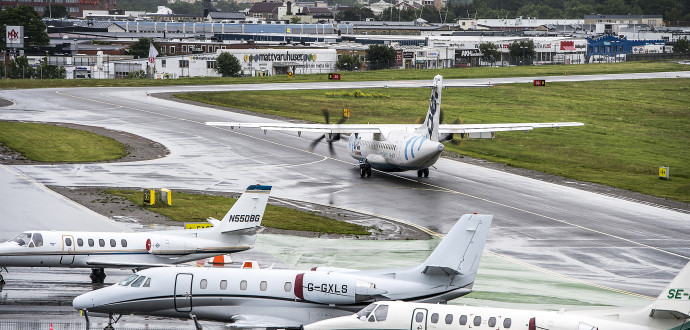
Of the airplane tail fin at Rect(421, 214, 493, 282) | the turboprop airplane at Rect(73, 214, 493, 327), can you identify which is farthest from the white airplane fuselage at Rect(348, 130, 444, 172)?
the turboprop airplane at Rect(73, 214, 493, 327)

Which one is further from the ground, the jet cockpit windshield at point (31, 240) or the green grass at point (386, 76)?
the green grass at point (386, 76)

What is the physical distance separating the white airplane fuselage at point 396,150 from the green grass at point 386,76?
81.3m

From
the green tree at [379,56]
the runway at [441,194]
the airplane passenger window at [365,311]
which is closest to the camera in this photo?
the airplane passenger window at [365,311]

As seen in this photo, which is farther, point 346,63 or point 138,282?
point 346,63

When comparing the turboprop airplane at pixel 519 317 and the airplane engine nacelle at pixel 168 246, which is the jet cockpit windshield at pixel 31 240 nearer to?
the airplane engine nacelle at pixel 168 246

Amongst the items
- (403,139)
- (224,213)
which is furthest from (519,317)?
(403,139)

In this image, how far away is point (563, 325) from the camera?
25.0m

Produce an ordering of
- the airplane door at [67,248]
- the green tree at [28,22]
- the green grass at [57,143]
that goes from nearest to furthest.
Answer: the airplane door at [67,248] → the green grass at [57,143] → the green tree at [28,22]

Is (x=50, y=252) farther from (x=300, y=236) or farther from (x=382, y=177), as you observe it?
(x=382, y=177)

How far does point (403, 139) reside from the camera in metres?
62.7

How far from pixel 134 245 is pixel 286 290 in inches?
387

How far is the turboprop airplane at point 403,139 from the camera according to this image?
198 ft

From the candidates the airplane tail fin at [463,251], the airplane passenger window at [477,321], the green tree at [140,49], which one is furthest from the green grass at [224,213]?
the green tree at [140,49]

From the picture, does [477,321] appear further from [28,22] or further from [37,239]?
[28,22]
